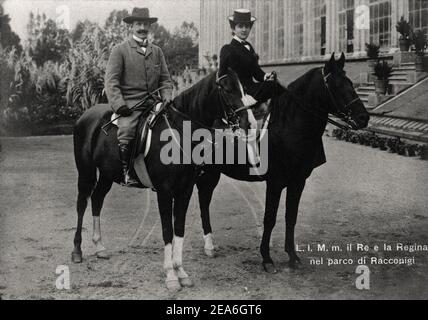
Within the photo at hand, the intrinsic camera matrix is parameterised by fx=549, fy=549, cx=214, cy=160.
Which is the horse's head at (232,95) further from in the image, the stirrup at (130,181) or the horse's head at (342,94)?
the stirrup at (130,181)

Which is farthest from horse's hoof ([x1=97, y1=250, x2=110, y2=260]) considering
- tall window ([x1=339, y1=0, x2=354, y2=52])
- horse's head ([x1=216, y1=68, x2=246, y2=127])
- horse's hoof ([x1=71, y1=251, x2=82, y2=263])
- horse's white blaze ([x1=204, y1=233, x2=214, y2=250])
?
tall window ([x1=339, y1=0, x2=354, y2=52])

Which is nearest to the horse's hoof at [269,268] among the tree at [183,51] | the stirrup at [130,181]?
the stirrup at [130,181]

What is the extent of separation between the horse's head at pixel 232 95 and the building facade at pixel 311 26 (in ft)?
54.9

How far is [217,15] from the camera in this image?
1093 inches

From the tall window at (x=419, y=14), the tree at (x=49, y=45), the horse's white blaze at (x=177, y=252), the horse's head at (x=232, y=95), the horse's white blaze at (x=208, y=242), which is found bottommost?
the horse's white blaze at (x=208, y=242)

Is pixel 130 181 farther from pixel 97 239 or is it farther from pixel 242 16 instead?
pixel 242 16

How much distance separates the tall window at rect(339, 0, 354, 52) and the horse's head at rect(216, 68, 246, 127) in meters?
20.9

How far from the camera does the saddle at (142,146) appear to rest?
5371 millimetres

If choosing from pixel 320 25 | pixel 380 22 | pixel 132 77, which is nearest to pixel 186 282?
pixel 132 77

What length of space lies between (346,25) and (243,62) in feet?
65.9

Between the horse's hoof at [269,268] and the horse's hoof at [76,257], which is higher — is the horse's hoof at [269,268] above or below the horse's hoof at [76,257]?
below

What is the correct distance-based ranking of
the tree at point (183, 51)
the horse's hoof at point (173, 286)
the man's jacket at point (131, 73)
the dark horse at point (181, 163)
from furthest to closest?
the tree at point (183, 51)
the man's jacket at point (131, 73)
the horse's hoof at point (173, 286)
the dark horse at point (181, 163)

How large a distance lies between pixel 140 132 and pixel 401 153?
30.5ft

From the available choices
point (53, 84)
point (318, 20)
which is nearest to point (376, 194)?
point (53, 84)
